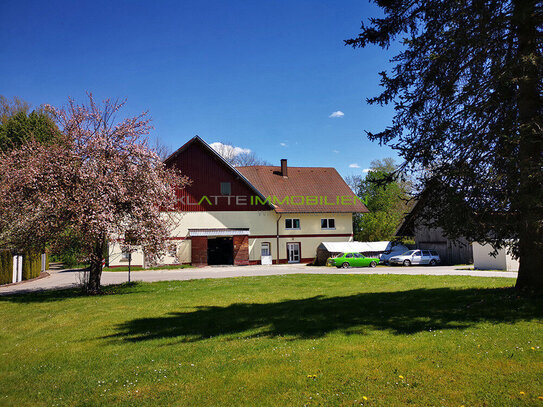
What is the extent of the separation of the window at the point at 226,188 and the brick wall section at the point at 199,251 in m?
4.75

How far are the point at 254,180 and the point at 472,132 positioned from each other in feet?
105

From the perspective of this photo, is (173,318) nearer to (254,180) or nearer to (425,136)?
(425,136)

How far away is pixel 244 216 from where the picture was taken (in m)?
36.0

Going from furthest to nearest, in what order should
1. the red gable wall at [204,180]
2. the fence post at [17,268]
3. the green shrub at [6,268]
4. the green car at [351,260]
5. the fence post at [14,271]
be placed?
the red gable wall at [204,180]
the green car at [351,260]
the fence post at [17,268]
the fence post at [14,271]
the green shrub at [6,268]

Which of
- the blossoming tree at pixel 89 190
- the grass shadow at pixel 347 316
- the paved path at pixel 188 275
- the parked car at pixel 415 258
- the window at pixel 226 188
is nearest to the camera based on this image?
the grass shadow at pixel 347 316

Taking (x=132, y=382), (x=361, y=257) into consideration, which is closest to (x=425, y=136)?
(x=132, y=382)

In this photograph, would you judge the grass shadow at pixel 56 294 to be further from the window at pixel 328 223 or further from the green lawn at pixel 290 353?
the window at pixel 328 223

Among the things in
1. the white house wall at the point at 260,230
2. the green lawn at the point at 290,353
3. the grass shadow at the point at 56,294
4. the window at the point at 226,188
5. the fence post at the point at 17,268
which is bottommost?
the grass shadow at the point at 56,294

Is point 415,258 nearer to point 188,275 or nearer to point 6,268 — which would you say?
point 188,275

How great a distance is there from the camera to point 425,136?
10305mm

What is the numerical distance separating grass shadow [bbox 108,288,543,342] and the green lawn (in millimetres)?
30

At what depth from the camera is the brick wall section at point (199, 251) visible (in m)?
34.2

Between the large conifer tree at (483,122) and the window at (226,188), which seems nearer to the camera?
the large conifer tree at (483,122)

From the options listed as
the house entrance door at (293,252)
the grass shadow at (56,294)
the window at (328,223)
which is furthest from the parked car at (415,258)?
the grass shadow at (56,294)
